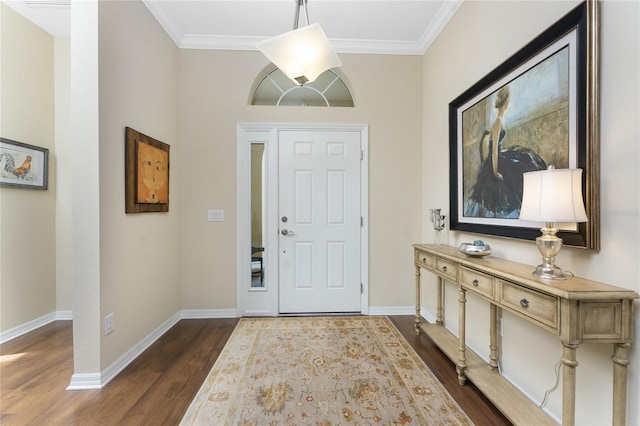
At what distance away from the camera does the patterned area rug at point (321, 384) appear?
1.60m

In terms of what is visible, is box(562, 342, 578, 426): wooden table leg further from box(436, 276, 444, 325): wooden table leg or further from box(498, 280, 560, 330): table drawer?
box(436, 276, 444, 325): wooden table leg

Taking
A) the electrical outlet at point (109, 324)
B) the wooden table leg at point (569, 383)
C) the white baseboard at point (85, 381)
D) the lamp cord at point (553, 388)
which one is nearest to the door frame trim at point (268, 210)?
the electrical outlet at point (109, 324)

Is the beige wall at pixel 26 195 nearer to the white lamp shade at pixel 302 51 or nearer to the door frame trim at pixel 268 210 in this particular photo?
the door frame trim at pixel 268 210

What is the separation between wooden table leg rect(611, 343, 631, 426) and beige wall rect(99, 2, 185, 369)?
2798 millimetres

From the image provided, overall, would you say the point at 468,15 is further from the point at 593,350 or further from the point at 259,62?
the point at 593,350

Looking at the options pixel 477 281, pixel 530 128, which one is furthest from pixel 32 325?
pixel 530 128

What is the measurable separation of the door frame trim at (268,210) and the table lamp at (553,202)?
193cm

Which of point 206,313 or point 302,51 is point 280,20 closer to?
point 302,51

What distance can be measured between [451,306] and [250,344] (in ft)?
6.12

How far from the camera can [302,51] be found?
1.56m

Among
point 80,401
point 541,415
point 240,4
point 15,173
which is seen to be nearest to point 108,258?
point 80,401

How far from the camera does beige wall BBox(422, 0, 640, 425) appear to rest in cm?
111

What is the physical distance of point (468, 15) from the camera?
226 cm

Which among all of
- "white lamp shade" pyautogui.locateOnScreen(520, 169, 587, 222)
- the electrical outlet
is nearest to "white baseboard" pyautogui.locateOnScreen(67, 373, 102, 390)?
the electrical outlet
